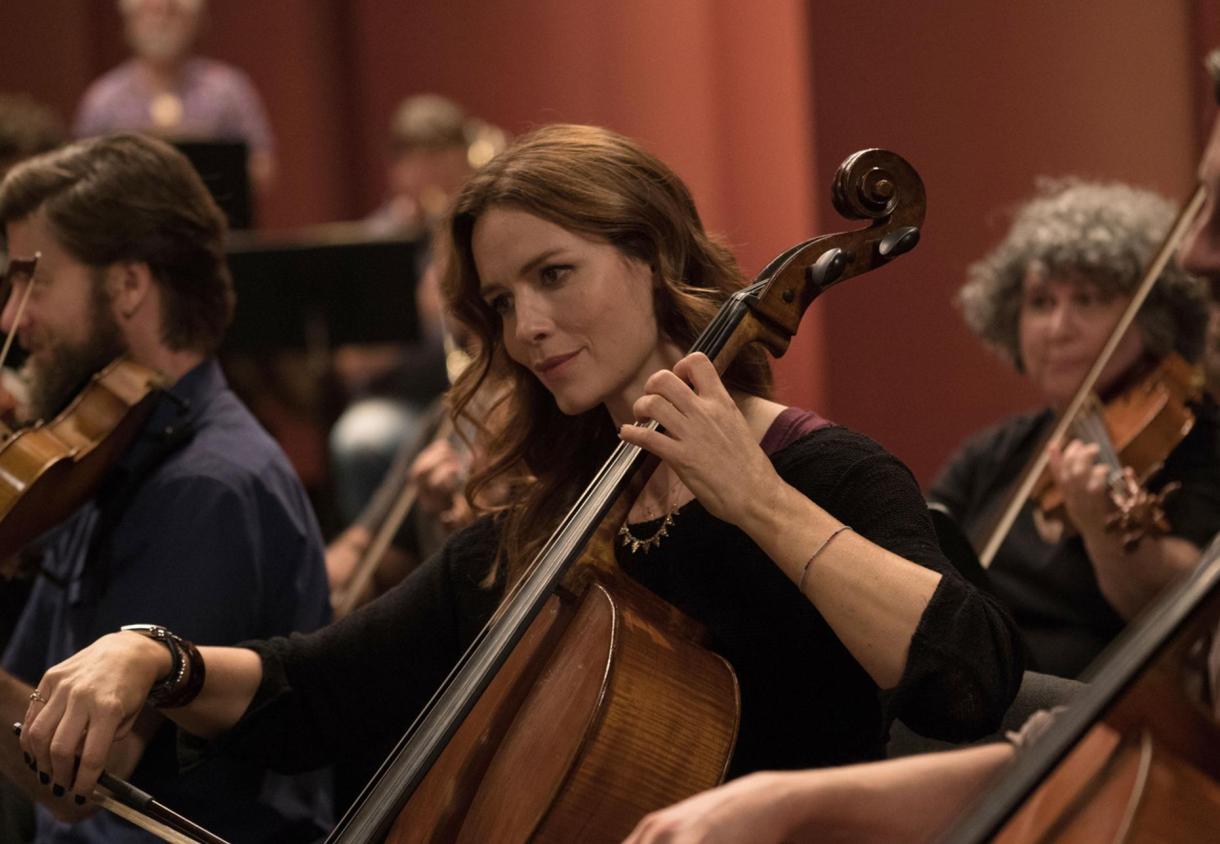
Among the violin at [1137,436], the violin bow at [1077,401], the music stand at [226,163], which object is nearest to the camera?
the violin at [1137,436]

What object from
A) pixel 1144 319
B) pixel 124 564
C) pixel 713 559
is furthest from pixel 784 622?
pixel 1144 319

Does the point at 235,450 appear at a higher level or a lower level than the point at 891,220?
lower

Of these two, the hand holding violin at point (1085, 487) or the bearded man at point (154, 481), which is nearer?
the bearded man at point (154, 481)

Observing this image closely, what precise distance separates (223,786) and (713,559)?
70 cm

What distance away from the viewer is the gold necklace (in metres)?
1.57

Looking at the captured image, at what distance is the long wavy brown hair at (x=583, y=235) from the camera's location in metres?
1.59

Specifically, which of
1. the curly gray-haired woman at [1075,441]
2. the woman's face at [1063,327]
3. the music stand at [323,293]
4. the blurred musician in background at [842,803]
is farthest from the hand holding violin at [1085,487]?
the music stand at [323,293]

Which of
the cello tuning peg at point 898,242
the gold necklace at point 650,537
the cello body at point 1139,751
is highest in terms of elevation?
the cello tuning peg at point 898,242

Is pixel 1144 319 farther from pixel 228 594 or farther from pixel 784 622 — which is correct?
pixel 228 594

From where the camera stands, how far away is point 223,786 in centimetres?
185

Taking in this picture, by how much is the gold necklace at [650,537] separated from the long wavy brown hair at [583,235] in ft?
0.36

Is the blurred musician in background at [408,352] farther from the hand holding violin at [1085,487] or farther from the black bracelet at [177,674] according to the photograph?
the black bracelet at [177,674]

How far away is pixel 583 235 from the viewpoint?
5.18 ft

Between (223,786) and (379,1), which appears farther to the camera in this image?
(379,1)
